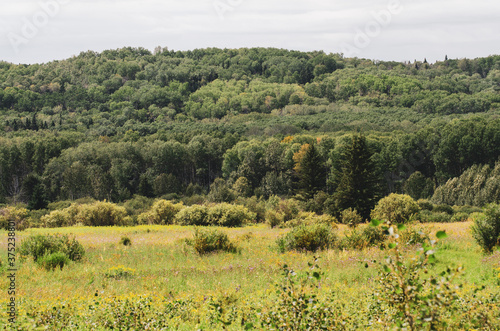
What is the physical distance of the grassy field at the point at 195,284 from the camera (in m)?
8.04

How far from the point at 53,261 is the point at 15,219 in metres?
22.3

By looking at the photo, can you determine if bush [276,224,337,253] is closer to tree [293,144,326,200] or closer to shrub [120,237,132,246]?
shrub [120,237,132,246]

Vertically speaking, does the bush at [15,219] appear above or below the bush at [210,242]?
below

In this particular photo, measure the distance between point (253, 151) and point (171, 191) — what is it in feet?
48.3

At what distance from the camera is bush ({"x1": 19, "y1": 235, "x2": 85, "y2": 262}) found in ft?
49.9

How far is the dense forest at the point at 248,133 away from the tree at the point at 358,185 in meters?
0.12

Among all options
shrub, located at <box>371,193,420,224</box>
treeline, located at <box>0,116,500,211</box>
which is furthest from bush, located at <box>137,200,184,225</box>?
treeline, located at <box>0,116,500,211</box>

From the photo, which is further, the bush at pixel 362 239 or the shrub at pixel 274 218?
the shrub at pixel 274 218

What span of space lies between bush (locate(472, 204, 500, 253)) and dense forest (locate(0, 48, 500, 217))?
87.6ft

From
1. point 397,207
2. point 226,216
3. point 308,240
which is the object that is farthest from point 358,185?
point 308,240

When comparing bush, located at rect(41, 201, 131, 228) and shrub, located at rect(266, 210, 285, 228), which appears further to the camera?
bush, located at rect(41, 201, 131, 228)

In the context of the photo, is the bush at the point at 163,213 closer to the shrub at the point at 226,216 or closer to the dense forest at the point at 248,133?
the shrub at the point at 226,216

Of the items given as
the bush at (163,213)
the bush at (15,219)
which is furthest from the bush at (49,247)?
the bush at (163,213)

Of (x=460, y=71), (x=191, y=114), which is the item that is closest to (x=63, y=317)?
(x=191, y=114)
